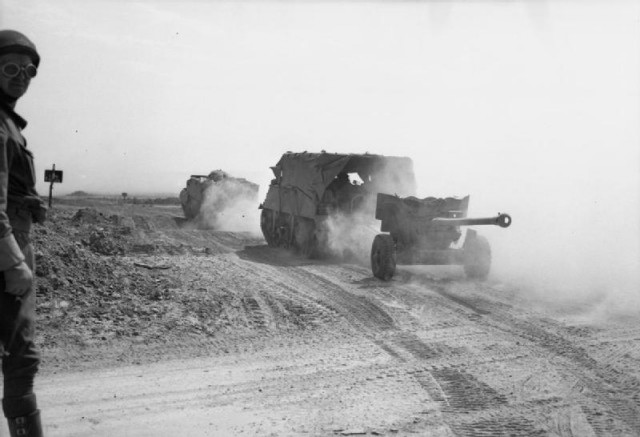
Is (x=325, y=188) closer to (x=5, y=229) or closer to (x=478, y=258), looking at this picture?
(x=478, y=258)

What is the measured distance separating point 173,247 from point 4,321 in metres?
13.0

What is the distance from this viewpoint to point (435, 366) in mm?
7184

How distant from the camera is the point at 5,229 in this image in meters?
3.61

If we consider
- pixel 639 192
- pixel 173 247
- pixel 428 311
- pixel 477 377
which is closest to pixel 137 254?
pixel 173 247

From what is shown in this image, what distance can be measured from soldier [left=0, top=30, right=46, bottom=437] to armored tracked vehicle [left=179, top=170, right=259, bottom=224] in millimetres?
22745

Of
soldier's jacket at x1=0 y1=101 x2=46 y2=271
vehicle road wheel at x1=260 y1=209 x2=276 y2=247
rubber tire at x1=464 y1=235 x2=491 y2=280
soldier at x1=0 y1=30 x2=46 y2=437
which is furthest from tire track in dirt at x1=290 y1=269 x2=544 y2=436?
vehicle road wheel at x1=260 y1=209 x2=276 y2=247

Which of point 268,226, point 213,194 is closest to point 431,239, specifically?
point 268,226

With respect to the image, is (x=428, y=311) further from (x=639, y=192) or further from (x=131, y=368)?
(x=639, y=192)

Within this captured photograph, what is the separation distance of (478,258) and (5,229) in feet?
36.3

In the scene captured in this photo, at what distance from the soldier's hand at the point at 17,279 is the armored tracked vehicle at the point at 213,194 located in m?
23.0

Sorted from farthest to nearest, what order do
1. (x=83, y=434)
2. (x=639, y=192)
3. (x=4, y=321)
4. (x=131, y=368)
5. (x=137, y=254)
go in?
(x=639, y=192) < (x=137, y=254) < (x=131, y=368) < (x=83, y=434) < (x=4, y=321)

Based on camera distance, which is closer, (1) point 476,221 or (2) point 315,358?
(2) point 315,358

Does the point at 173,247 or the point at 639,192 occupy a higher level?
the point at 639,192

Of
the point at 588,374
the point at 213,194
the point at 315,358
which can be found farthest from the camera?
the point at 213,194
